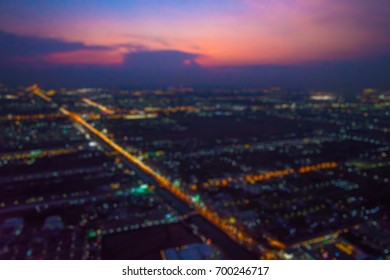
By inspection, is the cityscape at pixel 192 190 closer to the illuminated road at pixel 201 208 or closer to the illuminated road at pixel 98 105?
the illuminated road at pixel 201 208

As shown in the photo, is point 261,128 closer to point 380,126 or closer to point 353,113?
point 380,126


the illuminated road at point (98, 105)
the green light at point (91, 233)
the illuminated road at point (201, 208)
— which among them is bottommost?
the green light at point (91, 233)

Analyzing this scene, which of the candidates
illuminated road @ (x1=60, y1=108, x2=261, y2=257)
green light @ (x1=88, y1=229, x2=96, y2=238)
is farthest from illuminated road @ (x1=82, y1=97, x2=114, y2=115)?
green light @ (x1=88, y1=229, x2=96, y2=238)

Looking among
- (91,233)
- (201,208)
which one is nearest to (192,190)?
(201,208)

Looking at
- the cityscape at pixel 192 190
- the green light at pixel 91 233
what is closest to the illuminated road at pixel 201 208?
the cityscape at pixel 192 190

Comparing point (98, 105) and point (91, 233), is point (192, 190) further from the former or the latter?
point (98, 105)

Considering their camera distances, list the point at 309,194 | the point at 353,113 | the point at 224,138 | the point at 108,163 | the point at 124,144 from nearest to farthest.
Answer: the point at 309,194 < the point at 108,163 < the point at 124,144 < the point at 224,138 < the point at 353,113

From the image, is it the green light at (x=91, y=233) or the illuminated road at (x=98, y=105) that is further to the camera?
the illuminated road at (x=98, y=105)
